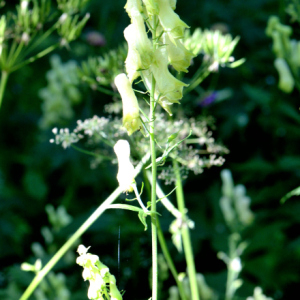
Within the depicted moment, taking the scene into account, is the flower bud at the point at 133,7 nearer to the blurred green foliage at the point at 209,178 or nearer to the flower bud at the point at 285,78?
the flower bud at the point at 285,78

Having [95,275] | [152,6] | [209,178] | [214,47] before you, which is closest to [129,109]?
[152,6]

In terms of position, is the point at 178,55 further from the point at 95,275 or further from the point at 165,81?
the point at 95,275

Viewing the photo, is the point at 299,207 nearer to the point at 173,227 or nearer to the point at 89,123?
the point at 173,227

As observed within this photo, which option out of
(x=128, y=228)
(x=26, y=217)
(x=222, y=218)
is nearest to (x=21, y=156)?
(x=26, y=217)

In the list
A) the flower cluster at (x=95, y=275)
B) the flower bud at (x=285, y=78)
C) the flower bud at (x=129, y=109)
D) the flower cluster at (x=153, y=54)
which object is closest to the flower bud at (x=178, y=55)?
the flower cluster at (x=153, y=54)

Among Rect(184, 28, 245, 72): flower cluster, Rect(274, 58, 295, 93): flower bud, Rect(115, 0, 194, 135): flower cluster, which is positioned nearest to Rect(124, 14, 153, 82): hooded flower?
Rect(115, 0, 194, 135): flower cluster


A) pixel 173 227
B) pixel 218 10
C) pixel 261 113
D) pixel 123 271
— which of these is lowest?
pixel 123 271
